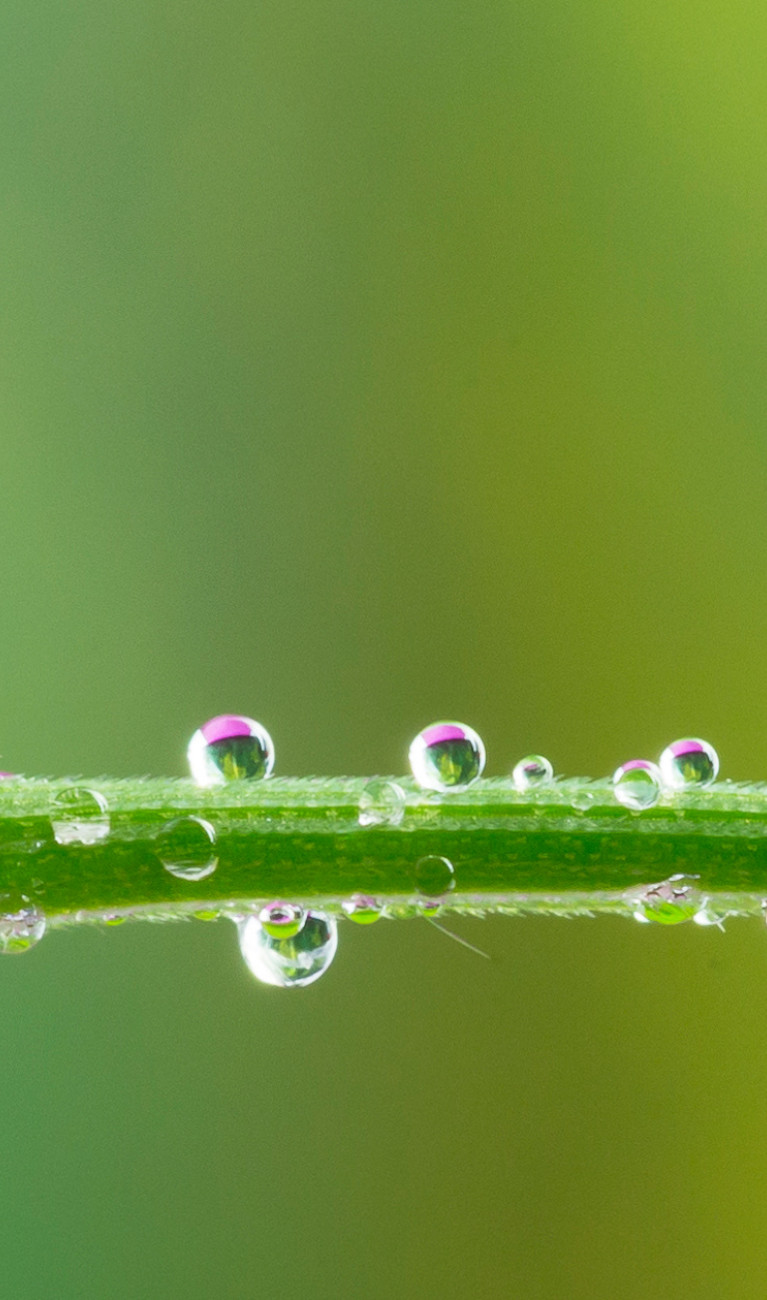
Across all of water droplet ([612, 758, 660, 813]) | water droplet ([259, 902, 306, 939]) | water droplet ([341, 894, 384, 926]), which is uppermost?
water droplet ([612, 758, 660, 813])

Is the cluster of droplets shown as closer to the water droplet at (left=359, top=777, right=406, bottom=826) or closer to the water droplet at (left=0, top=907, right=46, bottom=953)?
the water droplet at (left=359, top=777, right=406, bottom=826)

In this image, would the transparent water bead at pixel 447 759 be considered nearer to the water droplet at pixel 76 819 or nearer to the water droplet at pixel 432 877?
the water droplet at pixel 432 877

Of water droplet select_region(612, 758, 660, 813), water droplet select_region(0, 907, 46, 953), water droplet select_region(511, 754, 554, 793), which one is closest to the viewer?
water droplet select_region(0, 907, 46, 953)

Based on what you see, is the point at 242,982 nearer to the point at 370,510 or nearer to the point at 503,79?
the point at 370,510

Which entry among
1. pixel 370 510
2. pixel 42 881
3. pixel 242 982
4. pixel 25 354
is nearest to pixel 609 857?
pixel 42 881

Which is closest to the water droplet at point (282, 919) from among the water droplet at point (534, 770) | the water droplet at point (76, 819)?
the water droplet at point (76, 819)

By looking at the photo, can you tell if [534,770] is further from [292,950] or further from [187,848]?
[187,848]

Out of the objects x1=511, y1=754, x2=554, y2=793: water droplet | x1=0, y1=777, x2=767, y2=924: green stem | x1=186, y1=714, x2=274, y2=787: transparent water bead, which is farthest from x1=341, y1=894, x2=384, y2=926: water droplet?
x1=511, y1=754, x2=554, y2=793: water droplet
